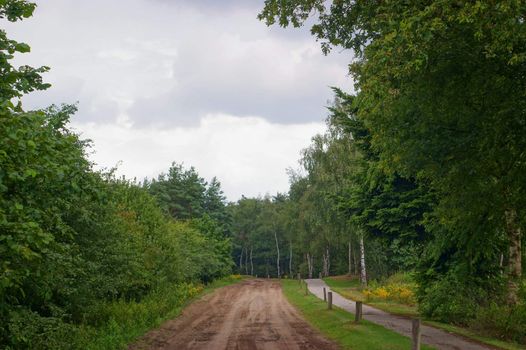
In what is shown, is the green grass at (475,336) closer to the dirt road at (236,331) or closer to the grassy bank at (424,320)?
the grassy bank at (424,320)

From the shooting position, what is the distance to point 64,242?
594 inches

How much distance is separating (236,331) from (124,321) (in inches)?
169

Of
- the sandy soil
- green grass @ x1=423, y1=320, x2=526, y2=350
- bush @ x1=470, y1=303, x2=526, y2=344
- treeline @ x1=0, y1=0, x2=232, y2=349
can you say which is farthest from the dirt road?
bush @ x1=470, y1=303, x2=526, y2=344

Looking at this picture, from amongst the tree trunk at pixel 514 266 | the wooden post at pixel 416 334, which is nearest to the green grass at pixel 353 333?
the wooden post at pixel 416 334

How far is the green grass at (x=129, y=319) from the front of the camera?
15.2 meters

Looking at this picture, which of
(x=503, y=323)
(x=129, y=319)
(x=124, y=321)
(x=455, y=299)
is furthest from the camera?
(x=455, y=299)

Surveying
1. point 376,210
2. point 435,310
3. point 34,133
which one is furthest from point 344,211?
point 34,133

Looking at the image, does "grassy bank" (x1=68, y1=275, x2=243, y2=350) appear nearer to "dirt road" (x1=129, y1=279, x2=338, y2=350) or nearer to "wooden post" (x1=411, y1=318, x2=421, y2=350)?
"dirt road" (x1=129, y1=279, x2=338, y2=350)

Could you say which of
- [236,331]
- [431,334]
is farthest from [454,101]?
[236,331]

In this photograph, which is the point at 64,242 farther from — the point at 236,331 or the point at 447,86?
the point at 447,86

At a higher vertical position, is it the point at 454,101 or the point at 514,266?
the point at 454,101

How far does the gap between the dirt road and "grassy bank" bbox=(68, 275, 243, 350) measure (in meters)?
0.51

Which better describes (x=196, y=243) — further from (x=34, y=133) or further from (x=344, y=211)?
(x=34, y=133)

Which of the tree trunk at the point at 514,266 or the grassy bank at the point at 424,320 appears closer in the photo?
the grassy bank at the point at 424,320
